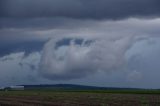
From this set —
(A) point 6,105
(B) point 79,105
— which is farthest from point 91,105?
(A) point 6,105

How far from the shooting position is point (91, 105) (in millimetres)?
66000

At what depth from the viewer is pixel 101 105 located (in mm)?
64500

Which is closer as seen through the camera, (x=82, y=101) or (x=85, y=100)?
(x=82, y=101)

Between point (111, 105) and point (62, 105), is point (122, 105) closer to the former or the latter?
point (111, 105)

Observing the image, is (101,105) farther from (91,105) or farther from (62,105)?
(62,105)

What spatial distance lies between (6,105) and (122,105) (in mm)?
18127

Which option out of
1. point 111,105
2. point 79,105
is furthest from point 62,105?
point 111,105

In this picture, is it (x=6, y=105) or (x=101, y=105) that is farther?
(x=6, y=105)

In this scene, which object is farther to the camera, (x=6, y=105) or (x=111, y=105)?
(x=6, y=105)

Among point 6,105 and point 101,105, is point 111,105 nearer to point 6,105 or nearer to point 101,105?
point 101,105

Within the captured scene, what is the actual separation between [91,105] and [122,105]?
461 cm

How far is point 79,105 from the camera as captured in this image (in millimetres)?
66562

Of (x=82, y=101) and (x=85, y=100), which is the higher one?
(x=85, y=100)

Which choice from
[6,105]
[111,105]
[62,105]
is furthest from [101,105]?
[6,105]
